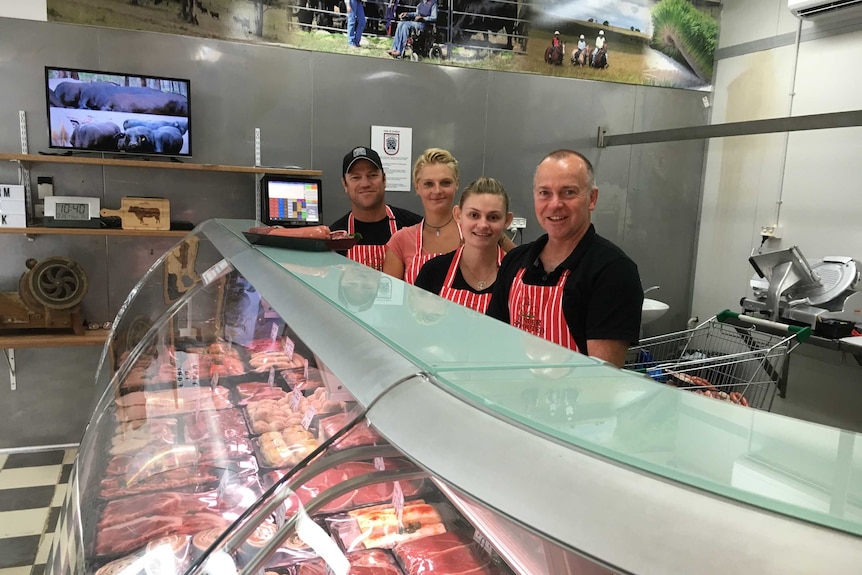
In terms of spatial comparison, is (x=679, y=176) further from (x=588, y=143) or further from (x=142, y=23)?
(x=142, y=23)

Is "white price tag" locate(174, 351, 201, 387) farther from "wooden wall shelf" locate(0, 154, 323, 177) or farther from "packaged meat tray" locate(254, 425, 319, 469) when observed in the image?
"wooden wall shelf" locate(0, 154, 323, 177)

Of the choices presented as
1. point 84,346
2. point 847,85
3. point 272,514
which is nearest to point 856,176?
point 847,85

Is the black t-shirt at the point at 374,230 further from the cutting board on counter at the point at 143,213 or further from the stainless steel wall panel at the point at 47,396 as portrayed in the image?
the stainless steel wall panel at the point at 47,396

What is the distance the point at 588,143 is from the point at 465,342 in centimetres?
517

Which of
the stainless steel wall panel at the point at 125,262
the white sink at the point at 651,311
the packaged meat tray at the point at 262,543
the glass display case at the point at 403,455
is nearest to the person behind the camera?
the glass display case at the point at 403,455

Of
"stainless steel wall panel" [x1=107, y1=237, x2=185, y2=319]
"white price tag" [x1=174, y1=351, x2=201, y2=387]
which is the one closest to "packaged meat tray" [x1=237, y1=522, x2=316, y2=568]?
"white price tag" [x1=174, y1=351, x2=201, y2=387]

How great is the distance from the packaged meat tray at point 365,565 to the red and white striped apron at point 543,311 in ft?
2.94

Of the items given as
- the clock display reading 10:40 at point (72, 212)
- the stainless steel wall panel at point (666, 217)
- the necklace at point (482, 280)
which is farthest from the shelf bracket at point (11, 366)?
the stainless steel wall panel at point (666, 217)

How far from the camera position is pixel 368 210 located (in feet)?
11.5

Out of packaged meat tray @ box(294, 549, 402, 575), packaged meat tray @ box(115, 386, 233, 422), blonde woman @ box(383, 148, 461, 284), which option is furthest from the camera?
blonde woman @ box(383, 148, 461, 284)

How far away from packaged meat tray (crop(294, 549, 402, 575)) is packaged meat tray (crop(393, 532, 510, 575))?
0.03 m

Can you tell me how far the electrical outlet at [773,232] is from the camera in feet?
17.4

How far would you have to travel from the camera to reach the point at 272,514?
1059mm

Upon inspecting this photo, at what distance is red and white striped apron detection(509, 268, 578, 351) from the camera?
6.80 ft
